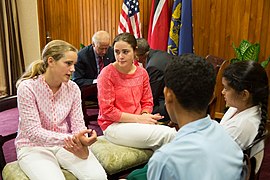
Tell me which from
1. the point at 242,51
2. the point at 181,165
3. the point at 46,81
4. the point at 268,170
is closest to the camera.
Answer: the point at 181,165

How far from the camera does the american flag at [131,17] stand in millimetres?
4449

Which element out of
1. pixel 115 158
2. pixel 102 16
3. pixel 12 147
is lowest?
pixel 12 147

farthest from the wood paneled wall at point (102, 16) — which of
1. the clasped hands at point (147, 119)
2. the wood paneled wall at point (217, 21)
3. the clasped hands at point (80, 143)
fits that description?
the clasped hands at point (80, 143)

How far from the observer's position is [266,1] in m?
3.75

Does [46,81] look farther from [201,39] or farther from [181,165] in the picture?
[201,39]

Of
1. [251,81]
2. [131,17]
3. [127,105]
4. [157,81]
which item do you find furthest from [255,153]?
[131,17]

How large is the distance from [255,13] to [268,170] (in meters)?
1.86

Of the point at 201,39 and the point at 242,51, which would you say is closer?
the point at 242,51

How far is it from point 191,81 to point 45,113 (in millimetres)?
1159

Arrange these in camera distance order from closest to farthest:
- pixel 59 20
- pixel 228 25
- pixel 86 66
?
1. pixel 86 66
2. pixel 228 25
3. pixel 59 20

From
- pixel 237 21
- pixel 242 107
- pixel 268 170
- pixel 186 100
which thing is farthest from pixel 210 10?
pixel 186 100

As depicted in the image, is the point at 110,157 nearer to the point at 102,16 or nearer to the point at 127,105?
the point at 127,105

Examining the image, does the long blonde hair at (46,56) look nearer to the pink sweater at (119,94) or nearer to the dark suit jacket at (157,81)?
the pink sweater at (119,94)

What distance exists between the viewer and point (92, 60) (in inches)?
145
